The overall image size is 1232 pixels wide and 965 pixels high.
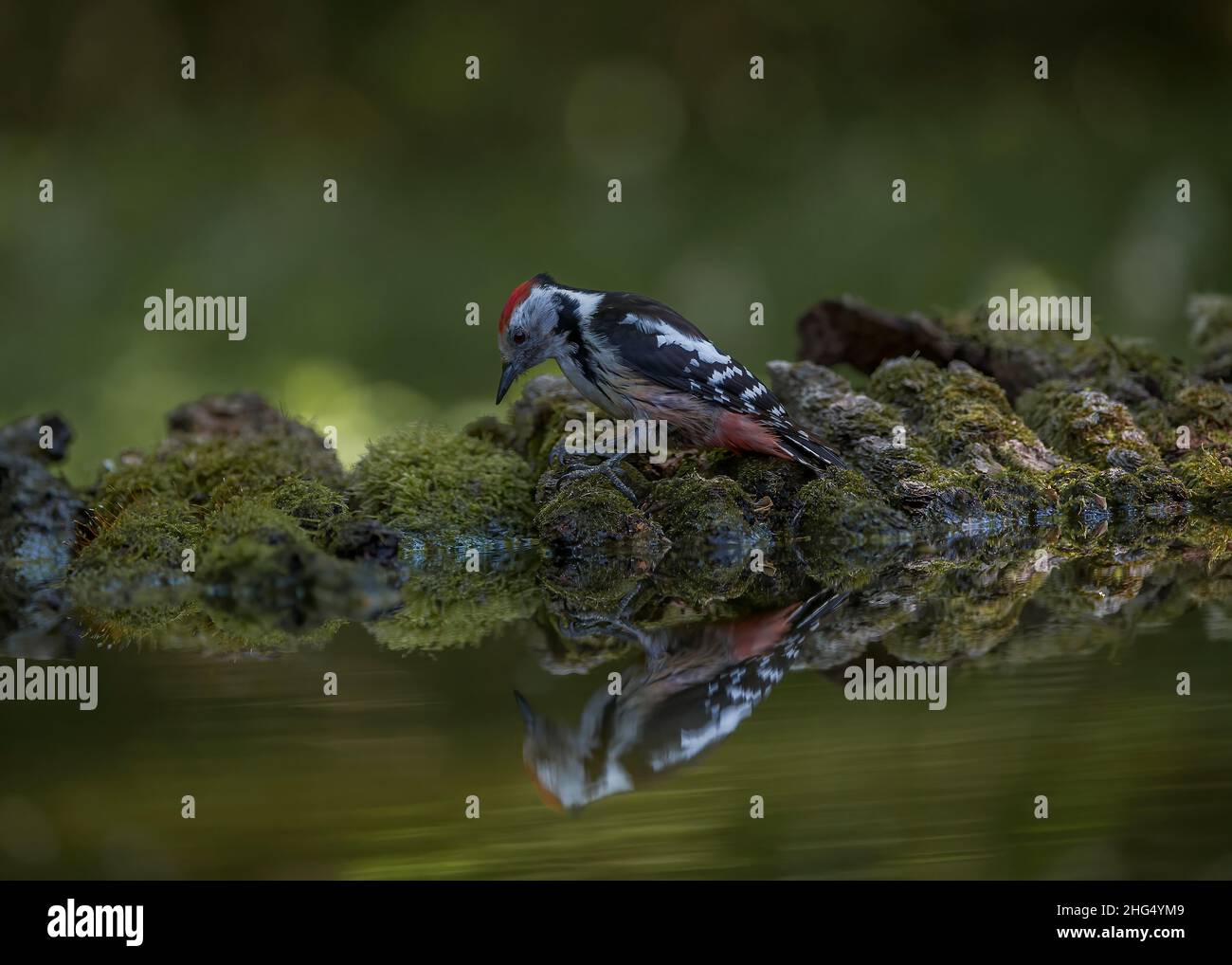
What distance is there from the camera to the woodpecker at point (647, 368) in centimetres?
464

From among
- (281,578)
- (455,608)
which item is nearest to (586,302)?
(455,608)

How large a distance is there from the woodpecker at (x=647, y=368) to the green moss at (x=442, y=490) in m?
0.37

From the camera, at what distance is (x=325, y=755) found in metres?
2.36

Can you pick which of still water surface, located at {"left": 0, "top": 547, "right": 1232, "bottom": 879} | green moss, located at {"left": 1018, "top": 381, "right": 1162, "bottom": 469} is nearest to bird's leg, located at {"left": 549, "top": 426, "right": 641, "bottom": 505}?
still water surface, located at {"left": 0, "top": 547, "right": 1232, "bottom": 879}

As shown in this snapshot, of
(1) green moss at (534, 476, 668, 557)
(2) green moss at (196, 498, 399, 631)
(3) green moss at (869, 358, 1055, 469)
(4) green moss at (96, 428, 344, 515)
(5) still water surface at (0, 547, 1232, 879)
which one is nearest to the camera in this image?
(5) still water surface at (0, 547, 1232, 879)

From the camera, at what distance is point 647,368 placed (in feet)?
15.1

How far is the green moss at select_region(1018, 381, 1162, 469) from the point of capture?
5.21 m

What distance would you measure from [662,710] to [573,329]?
2.39 metres

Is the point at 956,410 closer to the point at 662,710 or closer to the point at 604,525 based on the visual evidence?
the point at 604,525

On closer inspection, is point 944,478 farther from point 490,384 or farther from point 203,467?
point 490,384

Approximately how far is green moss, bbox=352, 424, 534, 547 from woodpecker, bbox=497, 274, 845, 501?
366 millimetres

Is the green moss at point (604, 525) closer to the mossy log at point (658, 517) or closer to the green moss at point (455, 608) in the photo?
the mossy log at point (658, 517)

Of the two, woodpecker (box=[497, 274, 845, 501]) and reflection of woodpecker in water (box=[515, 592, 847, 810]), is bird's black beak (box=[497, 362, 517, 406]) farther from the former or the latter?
reflection of woodpecker in water (box=[515, 592, 847, 810])

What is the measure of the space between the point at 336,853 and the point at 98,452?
26.4ft
